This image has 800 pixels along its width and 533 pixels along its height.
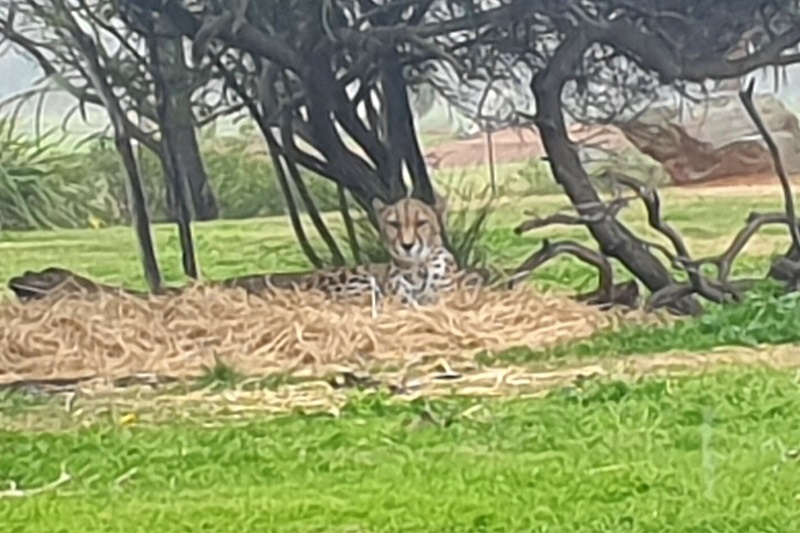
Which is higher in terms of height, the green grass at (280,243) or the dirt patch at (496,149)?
the dirt patch at (496,149)

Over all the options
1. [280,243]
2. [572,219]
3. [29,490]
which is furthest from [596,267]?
[29,490]

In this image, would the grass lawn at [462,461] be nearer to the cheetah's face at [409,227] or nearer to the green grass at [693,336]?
the green grass at [693,336]

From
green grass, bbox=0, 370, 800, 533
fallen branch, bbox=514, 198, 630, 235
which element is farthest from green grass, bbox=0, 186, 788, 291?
green grass, bbox=0, 370, 800, 533

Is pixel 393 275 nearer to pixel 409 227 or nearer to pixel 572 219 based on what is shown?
pixel 409 227

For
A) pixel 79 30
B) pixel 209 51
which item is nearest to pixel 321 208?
pixel 209 51

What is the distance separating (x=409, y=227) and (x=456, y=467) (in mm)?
596

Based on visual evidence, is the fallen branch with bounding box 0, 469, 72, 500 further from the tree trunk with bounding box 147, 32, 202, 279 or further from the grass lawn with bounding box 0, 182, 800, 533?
the tree trunk with bounding box 147, 32, 202, 279

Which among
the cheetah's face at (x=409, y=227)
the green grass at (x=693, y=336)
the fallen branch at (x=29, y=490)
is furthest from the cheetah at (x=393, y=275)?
the fallen branch at (x=29, y=490)

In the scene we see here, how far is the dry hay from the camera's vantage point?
68.3 inches

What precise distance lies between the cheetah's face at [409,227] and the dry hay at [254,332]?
77mm

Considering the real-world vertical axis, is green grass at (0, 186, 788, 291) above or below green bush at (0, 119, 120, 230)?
below

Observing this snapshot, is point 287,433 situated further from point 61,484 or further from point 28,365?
point 28,365

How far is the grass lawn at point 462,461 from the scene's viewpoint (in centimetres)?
129

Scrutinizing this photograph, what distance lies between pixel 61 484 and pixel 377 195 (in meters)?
0.65
